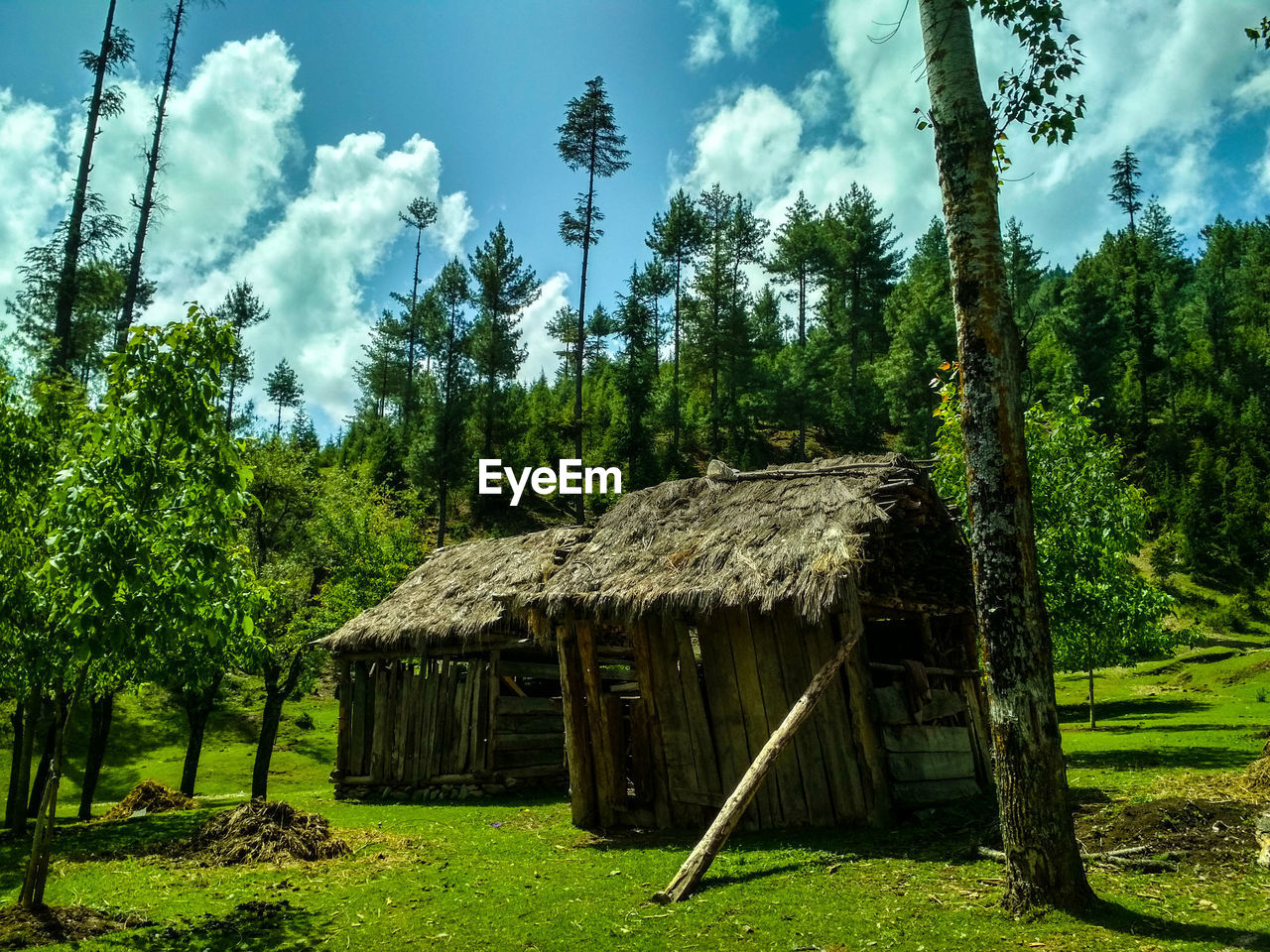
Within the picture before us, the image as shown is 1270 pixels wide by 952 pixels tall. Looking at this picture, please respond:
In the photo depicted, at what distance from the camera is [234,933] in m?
6.90

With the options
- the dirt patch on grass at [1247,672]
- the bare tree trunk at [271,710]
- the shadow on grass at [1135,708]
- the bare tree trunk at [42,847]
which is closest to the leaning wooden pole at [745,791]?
the bare tree trunk at [42,847]

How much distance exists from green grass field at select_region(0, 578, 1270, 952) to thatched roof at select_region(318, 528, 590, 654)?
10.7 ft

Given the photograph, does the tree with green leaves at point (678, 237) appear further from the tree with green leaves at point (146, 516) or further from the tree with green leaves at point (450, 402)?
the tree with green leaves at point (146, 516)

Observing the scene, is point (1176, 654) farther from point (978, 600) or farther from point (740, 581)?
point (978, 600)

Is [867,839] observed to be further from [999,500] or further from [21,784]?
[21,784]

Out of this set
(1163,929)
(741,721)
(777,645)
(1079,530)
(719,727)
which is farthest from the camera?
(1079,530)

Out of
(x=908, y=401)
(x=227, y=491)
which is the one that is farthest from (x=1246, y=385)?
(x=227, y=491)

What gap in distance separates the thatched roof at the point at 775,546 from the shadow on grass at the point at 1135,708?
16352 mm

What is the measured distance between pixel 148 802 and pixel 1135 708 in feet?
90.7

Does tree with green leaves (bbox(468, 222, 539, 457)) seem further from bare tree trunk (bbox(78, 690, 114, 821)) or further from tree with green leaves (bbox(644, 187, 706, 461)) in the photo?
bare tree trunk (bbox(78, 690, 114, 821))

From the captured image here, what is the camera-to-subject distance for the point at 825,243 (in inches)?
2219

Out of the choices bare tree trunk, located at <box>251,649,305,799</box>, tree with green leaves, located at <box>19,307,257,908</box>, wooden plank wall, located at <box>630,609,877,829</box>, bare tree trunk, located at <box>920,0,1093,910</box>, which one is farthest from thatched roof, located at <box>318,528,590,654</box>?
bare tree trunk, located at <box>920,0,1093,910</box>

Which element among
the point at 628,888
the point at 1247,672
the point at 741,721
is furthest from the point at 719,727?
the point at 1247,672

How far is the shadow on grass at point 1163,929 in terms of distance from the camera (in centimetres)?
501
